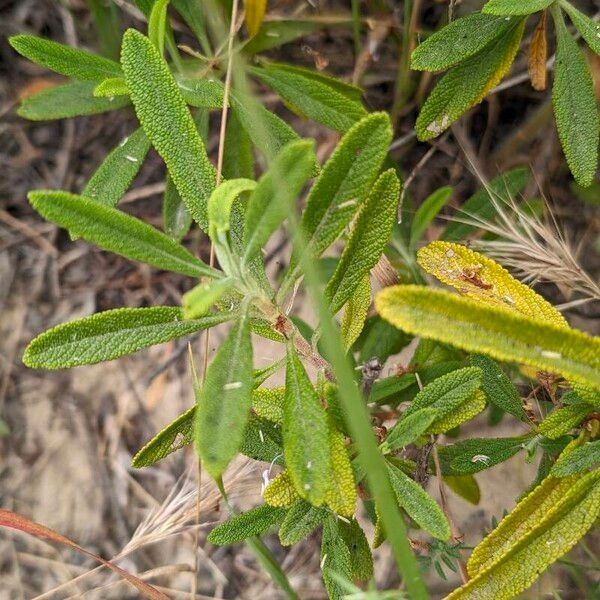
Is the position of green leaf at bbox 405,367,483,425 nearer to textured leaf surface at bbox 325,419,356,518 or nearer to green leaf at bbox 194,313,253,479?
textured leaf surface at bbox 325,419,356,518

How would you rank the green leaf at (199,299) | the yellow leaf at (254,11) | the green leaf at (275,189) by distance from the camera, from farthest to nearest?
the yellow leaf at (254,11) → the green leaf at (275,189) → the green leaf at (199,299)

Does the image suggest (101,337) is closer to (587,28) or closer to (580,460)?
(580,460)

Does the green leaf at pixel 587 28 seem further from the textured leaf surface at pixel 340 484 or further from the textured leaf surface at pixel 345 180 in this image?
the textured leaf surface at pixel 340 484

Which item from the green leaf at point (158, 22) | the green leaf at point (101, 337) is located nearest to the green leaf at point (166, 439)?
the green leaf at point (101, 337)

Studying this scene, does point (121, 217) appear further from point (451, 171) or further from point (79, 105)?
point (451, 171)

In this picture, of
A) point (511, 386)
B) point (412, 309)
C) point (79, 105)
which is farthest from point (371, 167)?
point (79, 105)

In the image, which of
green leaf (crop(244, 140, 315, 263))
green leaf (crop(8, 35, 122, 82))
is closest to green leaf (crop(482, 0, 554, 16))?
green leaf (crop(244, 140, 315, 263))
